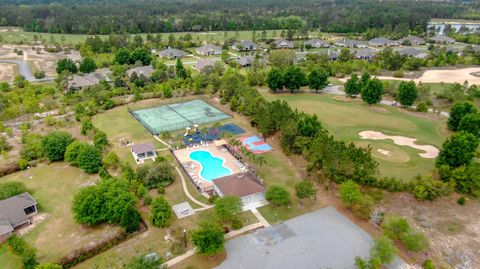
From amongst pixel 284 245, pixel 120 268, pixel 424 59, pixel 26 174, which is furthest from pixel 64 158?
pixel 424 59

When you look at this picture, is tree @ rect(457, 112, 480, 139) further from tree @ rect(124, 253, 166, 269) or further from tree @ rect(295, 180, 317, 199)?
tree @ rect(124, 253, 166, 269)

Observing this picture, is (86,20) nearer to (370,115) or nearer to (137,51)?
(137,51)

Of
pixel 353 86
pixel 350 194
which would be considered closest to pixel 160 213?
pixel 350 194

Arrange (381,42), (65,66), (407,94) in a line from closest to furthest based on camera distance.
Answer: (407,94) → (65,66) → (381,42)

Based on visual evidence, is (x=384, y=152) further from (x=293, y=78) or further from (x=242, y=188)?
(x=293, y=78)

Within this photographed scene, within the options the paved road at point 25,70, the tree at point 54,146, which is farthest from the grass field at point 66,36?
the tree at point 54,146

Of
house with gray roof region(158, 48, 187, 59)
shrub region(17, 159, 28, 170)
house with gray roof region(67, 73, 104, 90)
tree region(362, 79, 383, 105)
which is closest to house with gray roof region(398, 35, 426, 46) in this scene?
tree region(362, 79, 383, 105)

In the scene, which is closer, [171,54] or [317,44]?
[171,54]
